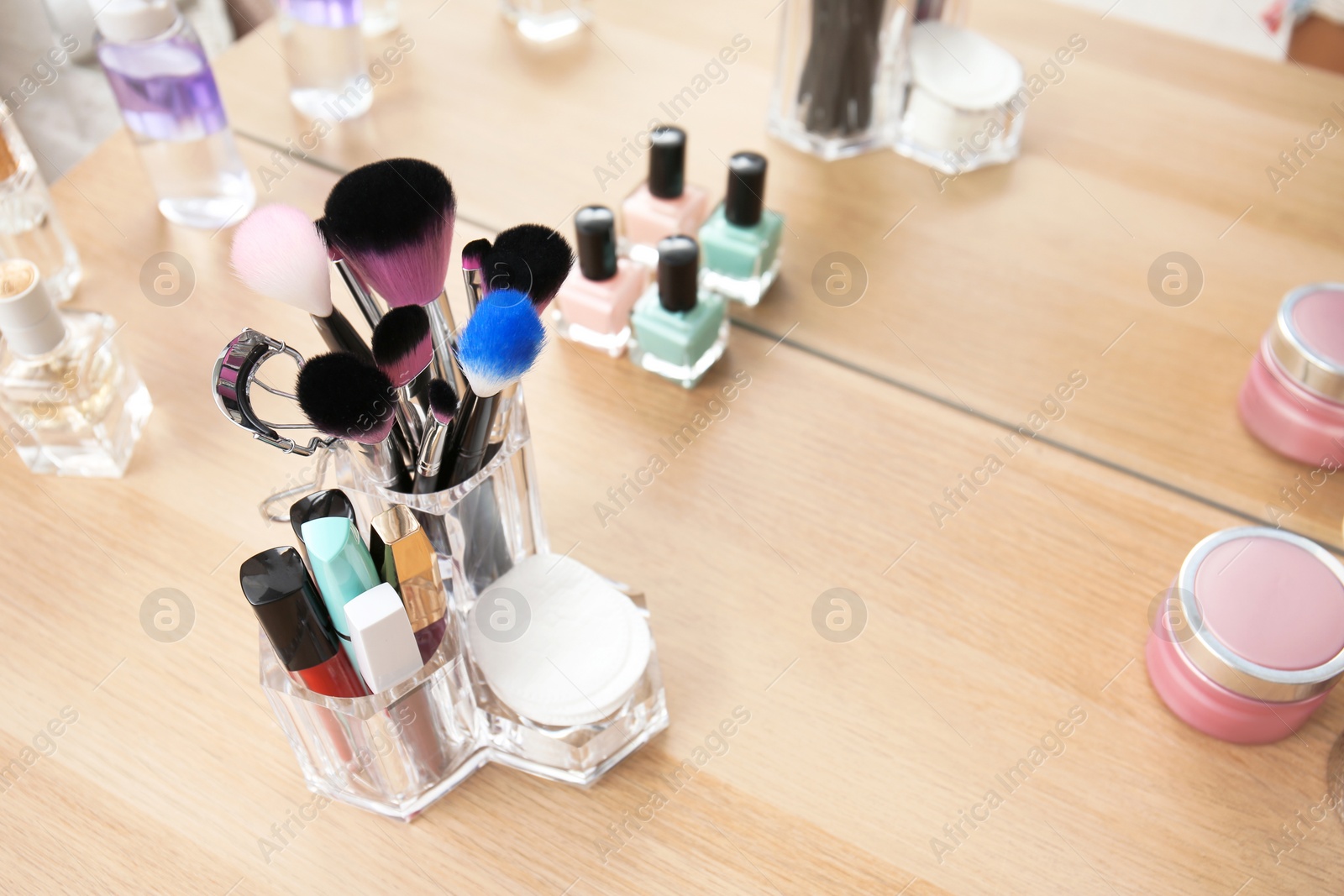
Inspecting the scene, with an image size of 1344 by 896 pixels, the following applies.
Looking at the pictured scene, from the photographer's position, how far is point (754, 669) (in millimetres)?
588

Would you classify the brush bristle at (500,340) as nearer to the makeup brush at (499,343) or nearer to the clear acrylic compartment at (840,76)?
the makeup brush at (499,343)

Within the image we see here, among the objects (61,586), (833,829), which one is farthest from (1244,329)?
(61,586)

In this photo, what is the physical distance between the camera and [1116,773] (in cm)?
56

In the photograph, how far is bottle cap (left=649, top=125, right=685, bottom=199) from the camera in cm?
73

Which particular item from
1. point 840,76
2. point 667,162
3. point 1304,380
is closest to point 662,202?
point 667,162

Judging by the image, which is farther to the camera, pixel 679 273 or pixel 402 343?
pixel 679 273

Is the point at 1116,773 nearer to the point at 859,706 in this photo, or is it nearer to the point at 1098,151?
the point at 859,706

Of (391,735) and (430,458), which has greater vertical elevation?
(430,458)

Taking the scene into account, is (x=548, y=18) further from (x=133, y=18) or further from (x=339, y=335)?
(x=339, y=335)

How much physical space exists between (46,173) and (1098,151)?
1160 mm

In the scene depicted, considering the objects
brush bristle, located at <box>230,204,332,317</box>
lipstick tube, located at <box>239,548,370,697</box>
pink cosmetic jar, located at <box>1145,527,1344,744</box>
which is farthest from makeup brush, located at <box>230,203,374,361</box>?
pink cosmetic jar, located at <box>1145,527,1344,744</box>

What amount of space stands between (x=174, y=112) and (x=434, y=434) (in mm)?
453

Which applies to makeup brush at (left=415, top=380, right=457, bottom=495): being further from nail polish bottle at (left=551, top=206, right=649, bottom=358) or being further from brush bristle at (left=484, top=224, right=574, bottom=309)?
nail polish bottle at (left=551, top=206, right=649, bottom=358)

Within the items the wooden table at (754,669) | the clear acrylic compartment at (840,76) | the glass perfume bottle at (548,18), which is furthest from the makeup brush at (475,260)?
the glass perfume bottle at (548,18)
